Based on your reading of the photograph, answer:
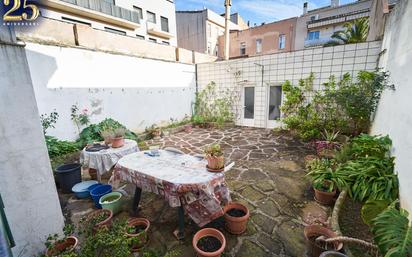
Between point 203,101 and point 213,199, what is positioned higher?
point 203,101

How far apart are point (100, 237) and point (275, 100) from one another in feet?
24.3

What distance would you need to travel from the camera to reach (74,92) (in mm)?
5234

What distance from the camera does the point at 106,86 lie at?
5.97 meters

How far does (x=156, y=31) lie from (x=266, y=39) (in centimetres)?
1091

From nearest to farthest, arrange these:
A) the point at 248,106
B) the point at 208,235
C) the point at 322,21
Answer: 1. the point at 208,235
2. the point at 248,106
3. the point at 322,21

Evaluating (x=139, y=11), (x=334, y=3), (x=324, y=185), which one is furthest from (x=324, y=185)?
(x=334, y=3)

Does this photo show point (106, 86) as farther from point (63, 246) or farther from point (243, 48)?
point (243, 48)

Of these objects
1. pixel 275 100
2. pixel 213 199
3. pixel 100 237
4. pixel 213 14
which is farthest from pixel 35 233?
pixel 213 14

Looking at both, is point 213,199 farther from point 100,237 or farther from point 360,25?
point 360,25


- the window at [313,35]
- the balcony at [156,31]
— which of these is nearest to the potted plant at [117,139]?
the balcony at [156,31]

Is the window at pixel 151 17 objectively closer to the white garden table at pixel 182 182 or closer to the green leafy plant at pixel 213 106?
the green leafy plant at pixel 213 106

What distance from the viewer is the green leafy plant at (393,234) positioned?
56.9 inches

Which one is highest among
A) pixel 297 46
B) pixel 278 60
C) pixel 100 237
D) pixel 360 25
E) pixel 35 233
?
pixel 297 46

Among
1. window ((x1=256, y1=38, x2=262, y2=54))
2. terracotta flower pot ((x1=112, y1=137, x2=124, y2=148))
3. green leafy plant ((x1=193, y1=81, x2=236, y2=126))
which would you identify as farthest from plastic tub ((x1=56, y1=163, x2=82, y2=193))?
window ((x1=256, y1=38, x2=262, y2=54))
